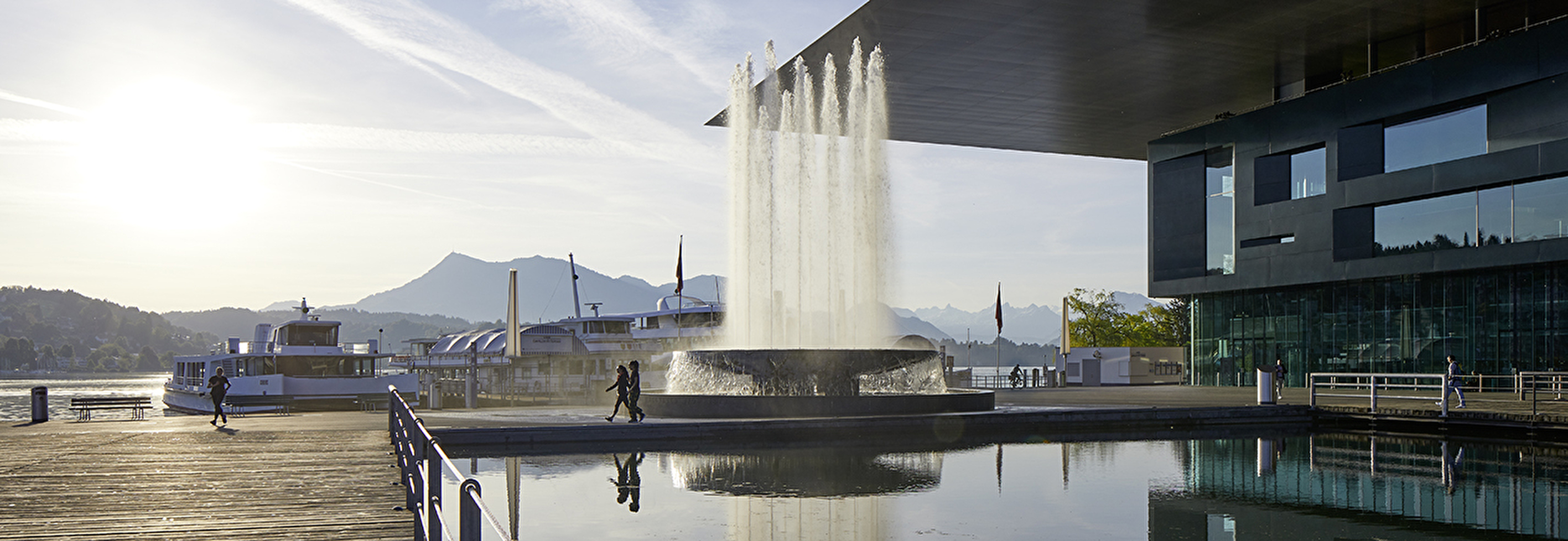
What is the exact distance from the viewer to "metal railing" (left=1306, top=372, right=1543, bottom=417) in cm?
2823

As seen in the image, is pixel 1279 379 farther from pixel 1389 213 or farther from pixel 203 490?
pixel 203 490

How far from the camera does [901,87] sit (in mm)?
45719

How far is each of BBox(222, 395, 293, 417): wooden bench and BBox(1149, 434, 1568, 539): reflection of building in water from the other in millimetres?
44457

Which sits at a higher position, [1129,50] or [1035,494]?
[1129,50]

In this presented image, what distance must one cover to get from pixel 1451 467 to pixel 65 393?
15146 centimetres

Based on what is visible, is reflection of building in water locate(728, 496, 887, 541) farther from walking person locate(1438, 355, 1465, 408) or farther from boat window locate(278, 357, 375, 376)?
boat window locate(278, 357, 375, 376)

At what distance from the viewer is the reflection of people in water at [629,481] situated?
1475cm

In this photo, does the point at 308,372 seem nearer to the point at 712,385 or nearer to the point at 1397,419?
the point at 712,385

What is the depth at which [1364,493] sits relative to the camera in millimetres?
15867

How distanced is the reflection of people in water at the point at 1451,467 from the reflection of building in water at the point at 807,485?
7.19 meters

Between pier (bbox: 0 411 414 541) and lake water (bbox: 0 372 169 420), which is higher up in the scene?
pier (bbox: 0 411 414 541)

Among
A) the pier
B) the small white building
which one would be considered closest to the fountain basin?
the pier

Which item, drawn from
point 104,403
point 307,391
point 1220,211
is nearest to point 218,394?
point 104,403

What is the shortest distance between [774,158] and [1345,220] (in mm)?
24599
